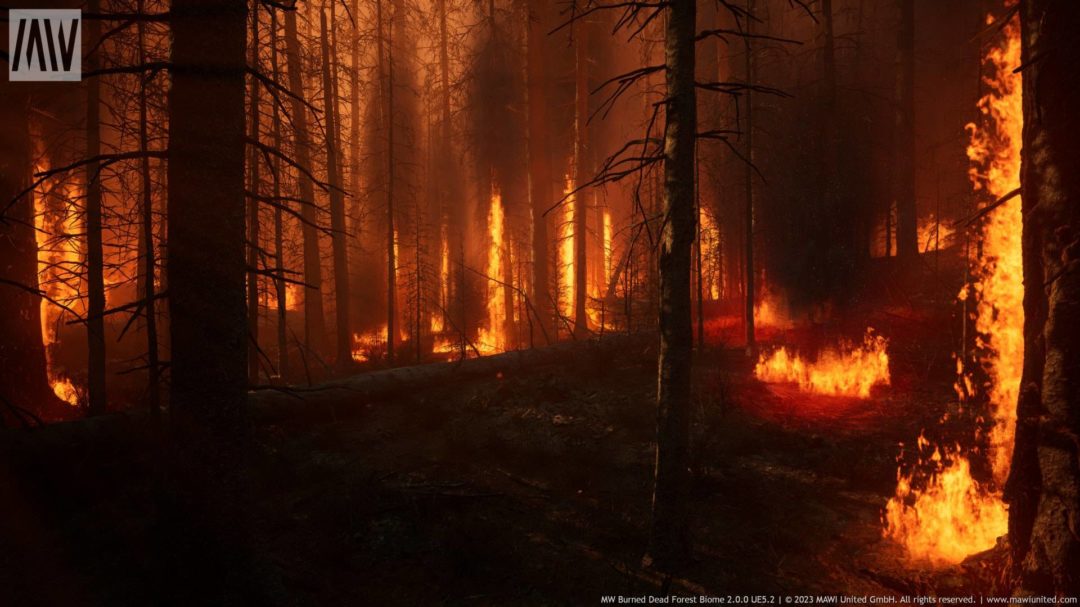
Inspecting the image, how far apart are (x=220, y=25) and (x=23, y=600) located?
17.7 feet

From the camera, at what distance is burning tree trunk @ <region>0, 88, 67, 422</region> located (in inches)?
365

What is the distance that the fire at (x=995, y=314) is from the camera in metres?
5.39

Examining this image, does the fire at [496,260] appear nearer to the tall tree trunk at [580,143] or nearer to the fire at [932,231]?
the tall tree trunk at [580,143]

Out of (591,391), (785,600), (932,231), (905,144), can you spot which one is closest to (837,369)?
(591,391)

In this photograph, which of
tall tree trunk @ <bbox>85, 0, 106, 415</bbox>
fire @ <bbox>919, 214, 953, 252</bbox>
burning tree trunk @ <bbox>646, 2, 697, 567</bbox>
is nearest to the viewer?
burning tree trunk @ <bbox>646, 2, 697, 567</bbox>

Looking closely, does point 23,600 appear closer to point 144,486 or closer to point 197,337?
point 144,486

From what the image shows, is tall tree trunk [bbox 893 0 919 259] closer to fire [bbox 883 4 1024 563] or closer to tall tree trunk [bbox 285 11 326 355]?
fire [bbox 883 4 1024 563]

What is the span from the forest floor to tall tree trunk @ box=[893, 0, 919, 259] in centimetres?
700

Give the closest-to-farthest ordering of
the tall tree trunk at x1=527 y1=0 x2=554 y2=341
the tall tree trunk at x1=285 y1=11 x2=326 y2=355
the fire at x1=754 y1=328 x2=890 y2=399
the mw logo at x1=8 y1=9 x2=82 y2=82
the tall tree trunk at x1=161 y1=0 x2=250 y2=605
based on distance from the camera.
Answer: the tall tree trunk at x1=161 y1=0 x2=250 y2=605 → the mw logo at x1=8 y1=9 x2=82 y2=82 → the fire at x1=754 y1=328 x2=890 y2=399 → the tall tree trunk at x1=285 y1=11 x2=326 y2=355 → the tall tree trunk at x1=527 y1=0 x2=554 y2=341

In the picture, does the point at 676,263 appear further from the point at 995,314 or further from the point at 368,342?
the point at 368,342

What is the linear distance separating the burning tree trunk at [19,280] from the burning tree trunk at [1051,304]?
13800 mm

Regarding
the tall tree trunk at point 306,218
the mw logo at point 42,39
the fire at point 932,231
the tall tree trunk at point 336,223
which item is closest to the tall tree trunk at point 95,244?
the mw logo at point 42,39

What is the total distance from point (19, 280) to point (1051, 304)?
1464 cm

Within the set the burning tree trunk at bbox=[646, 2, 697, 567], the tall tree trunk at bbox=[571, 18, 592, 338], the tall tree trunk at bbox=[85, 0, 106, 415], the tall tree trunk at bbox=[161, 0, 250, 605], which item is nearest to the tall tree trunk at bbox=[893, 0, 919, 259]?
the tall tree trunk at bbox=[571, 18, 592, 338]
